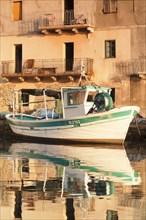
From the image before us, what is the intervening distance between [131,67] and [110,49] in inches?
72.8

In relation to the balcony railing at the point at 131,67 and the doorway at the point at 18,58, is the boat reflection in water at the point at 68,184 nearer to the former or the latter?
the balcony railing at the point at 131,67

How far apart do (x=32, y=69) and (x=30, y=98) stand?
1872mm

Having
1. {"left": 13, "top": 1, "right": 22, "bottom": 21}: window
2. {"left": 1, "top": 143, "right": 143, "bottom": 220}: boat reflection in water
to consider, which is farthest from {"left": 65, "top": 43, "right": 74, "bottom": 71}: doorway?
{"left": 1, "top": 143, "right": 143, "bottom": 220}: boat reflection in water

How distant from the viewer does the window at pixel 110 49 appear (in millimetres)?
36844

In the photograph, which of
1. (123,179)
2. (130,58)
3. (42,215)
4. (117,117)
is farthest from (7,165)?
(130,58)

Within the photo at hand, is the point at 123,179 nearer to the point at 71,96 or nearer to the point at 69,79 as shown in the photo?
the point at 71,96

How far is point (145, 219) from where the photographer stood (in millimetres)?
10414

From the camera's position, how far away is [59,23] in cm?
3781

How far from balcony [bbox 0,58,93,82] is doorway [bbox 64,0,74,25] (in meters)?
2.45

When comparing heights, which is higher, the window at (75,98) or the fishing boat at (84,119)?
the window at (75,98)

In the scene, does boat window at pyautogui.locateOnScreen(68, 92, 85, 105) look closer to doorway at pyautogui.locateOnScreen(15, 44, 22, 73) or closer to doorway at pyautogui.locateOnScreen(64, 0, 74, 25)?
doorway at pyautogui.locateOnScreen(64, 0, 74, 25)

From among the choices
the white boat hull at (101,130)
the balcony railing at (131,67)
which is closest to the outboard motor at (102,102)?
the white boat hull at (101,130)

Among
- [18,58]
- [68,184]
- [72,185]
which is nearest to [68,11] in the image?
[18,58]

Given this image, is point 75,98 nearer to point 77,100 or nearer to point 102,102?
point 77,100
